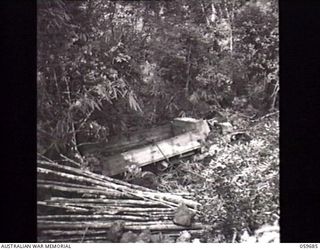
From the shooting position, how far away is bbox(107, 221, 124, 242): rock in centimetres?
260

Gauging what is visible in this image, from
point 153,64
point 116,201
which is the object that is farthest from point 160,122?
point 116,201

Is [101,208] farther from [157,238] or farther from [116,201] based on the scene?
[157,238]

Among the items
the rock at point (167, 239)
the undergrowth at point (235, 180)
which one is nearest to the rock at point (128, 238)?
the rock at point (167, 239)

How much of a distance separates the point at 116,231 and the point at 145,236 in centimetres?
18

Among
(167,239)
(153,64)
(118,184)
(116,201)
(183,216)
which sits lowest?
(167,239)

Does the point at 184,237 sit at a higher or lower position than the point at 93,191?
lower

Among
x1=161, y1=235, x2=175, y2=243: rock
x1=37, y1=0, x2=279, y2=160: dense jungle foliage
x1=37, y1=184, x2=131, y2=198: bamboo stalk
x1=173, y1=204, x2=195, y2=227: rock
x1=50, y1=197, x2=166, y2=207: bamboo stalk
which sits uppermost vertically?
x1=37, y1=0, x2=279, y2=160: dense jungle foliage

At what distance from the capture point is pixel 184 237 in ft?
8.55

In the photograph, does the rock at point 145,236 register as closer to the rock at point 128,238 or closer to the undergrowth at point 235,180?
the rock at point 128,238

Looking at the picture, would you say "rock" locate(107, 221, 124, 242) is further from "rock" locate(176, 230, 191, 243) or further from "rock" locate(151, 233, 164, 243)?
"rock" locate(176, 230, 191, 243)

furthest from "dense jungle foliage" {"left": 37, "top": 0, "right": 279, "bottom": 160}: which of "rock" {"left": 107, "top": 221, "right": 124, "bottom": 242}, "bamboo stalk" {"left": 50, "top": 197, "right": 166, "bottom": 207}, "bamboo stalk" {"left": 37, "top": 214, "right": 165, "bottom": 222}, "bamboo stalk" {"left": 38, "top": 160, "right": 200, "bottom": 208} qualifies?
"rock" {"left": 107, "top": 221, "right": 124, "bottom": 242}
